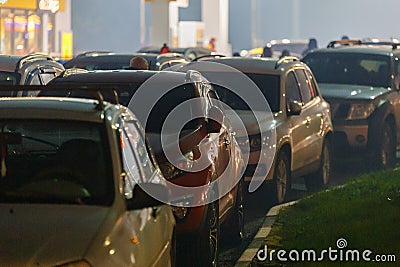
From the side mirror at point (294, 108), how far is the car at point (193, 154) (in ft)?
10.1

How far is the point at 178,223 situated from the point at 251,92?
18.1 ft

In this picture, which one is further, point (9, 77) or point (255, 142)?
point (9, 77)

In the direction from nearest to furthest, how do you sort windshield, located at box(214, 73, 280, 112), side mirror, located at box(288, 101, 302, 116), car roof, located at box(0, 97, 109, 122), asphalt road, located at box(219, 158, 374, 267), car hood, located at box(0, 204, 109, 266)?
car hood, located at box(0, 204, 109, 266)
car roof, located at box(0, 97, 109, 122)
asphalt road, located at box(219, 158, 374, 267)
windshield, located at box(214, 73, 280, 112)
side mirror, located at box(288, 101, 302, 116)

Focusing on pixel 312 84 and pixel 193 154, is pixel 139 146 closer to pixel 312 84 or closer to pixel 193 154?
pixel 193 154

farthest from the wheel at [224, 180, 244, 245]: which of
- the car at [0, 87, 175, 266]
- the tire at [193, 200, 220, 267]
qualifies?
the car at [0, 87, 175, 266]

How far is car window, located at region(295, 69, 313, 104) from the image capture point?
16141 millimetres

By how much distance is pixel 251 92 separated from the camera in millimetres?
14875

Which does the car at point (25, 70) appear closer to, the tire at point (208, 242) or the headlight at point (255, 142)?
the headlight at point (255, 142)

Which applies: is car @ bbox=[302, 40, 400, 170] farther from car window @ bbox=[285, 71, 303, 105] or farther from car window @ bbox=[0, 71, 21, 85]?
car window @ bbox=[0, 71, 21, 85]

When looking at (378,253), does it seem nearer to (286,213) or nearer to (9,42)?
(286,213)

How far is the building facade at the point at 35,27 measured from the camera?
46812 millimetres

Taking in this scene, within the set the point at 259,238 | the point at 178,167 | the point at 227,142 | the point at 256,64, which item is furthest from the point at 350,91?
the point at 178,167

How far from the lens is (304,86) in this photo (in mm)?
16344

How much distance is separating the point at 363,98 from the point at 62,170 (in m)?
12.0
